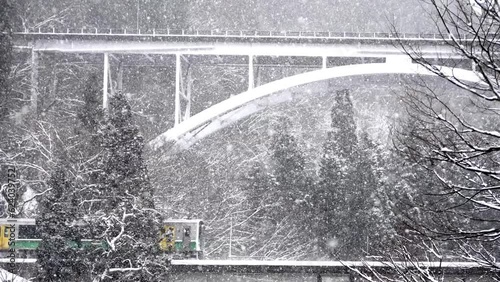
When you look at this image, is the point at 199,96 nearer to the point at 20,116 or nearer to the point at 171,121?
the point at 171,121

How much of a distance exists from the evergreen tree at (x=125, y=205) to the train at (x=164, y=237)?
77 centimetres

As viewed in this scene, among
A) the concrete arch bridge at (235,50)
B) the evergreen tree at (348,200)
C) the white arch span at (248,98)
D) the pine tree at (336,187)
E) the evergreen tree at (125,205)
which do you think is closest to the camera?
the evergreen tree at (125,205)

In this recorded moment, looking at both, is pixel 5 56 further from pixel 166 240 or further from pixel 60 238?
pixel 60 238

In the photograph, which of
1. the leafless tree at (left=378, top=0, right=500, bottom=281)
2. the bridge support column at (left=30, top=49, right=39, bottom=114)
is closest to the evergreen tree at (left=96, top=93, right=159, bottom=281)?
the leafless tree at (left=378, top=0, right=500, bottom=281)

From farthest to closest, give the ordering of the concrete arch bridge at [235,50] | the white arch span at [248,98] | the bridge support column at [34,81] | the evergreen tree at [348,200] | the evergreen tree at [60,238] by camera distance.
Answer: the bridge support column at [34,81] < the concrete arch bridge at [235,50] < the white arch span at [248,98] < the evergreen tree at [348,200] < the evergreen tree at [60,238]

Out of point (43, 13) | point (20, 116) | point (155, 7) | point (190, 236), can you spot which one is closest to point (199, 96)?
point (155, 7)

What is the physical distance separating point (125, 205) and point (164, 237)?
1.96 metres

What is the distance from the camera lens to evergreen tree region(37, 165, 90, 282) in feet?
55.2

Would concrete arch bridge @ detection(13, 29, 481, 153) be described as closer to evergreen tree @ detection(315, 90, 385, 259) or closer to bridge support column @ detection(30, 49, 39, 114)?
bridge support column @ detection(30, 49, 39, 114)

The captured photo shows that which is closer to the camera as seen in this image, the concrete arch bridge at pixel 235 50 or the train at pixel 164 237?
the train at pixel 164 237

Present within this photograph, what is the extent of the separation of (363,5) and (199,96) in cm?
1696

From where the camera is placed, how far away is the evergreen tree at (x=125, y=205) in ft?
54.3

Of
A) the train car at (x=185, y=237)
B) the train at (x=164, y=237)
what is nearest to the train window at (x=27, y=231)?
the train at (x=164, y=237)

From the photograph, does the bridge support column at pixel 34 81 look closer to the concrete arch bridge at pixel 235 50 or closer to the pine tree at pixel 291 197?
the concrete arch bridge at pixel 235 50
